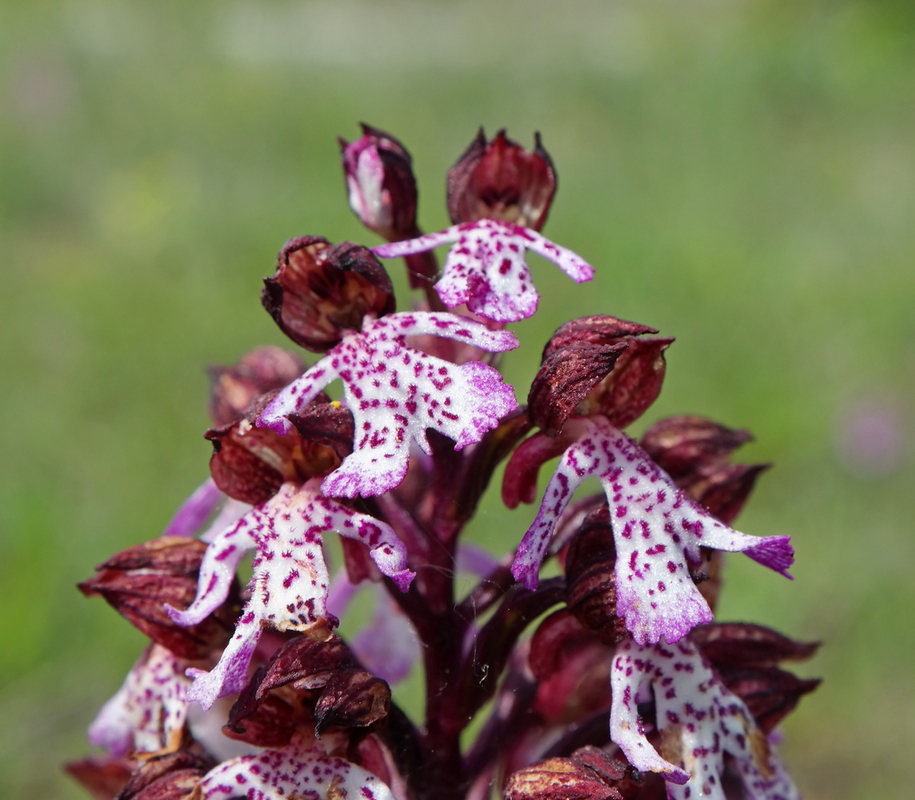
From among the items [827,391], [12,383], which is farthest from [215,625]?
[827,391]

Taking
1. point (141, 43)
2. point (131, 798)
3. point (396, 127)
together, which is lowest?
point (131, 798)

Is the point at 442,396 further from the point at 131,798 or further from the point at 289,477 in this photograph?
the point at 131,798

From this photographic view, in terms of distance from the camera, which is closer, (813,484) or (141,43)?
(813,484)

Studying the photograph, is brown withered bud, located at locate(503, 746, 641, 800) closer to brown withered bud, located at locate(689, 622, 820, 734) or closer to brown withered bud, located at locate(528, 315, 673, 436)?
brown withered bud, located at locate(689, 622, 820, 734)

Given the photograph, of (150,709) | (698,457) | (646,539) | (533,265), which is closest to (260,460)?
(150,709)

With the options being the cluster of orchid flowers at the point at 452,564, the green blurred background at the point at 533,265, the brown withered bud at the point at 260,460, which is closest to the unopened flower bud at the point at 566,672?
the cluster of orchid flowers at the point at 452,564

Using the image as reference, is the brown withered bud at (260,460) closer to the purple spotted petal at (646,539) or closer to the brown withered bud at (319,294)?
the brown withered bud at (319,294)

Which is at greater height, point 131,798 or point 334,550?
point 334,550
